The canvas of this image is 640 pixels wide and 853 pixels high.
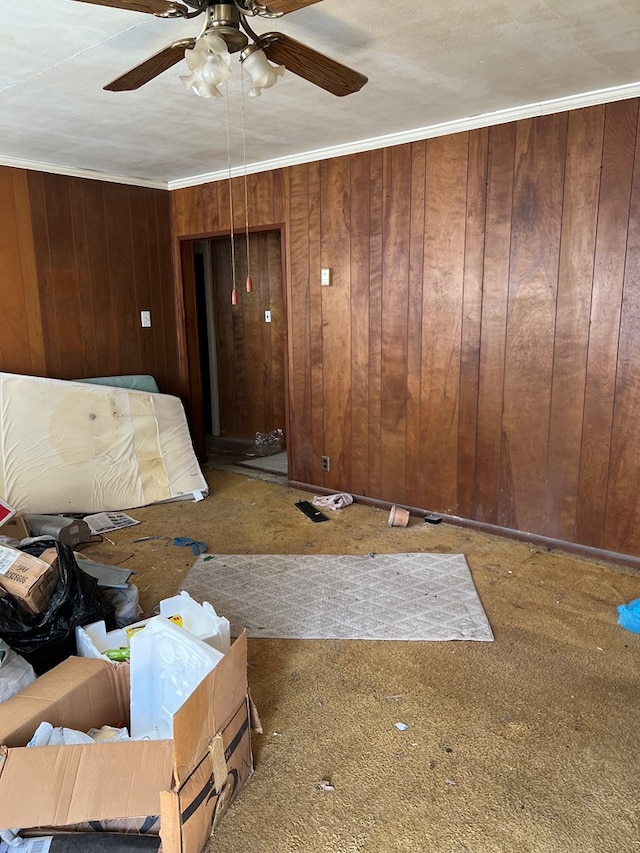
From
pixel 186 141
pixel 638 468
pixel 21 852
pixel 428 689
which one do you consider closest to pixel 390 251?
pixel 186 141

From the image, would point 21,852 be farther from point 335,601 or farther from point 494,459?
point 494,459

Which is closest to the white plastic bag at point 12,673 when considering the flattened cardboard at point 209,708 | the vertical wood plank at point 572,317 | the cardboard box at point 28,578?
the cardboard box at point 28,578

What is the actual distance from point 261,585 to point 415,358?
173cm

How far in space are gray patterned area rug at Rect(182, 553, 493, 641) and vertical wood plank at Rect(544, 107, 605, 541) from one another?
65 centimetres

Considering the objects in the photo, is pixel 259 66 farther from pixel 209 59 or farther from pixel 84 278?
pixel 84 278

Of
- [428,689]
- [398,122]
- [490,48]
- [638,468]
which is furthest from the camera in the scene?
[398,122]

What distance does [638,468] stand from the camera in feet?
9.91

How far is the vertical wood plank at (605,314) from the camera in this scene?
2.86 meters

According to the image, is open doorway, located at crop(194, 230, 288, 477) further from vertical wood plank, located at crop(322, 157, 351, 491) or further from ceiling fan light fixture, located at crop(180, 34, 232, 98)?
ceiling fan light fixture, located at crop(180, 34, 232, 98)

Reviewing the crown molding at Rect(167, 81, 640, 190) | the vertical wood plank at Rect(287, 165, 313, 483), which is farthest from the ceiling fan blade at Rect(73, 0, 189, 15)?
the vertical wood plank at Rect(287, 165, 313, 483)

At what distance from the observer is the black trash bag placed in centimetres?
199

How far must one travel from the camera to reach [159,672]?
1716 mm

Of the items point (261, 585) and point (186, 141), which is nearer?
point (261, 585)

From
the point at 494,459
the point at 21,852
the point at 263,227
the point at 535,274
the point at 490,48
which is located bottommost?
the point at 21,852
